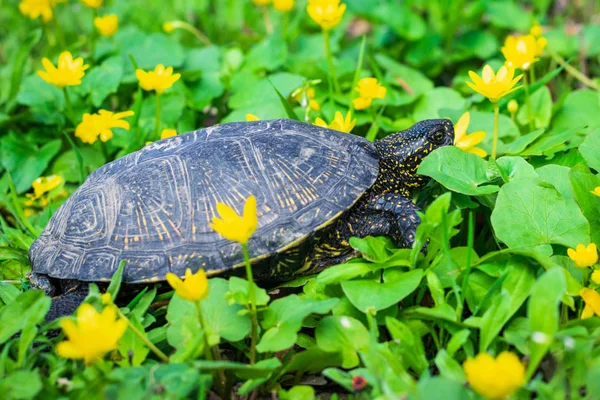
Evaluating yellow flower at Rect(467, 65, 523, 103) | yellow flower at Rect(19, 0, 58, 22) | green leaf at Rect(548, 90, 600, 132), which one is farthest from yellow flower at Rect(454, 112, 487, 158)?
yellow flower at Rect(19, 0, 58, 22)

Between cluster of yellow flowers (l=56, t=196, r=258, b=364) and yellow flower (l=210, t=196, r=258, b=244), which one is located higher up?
yellow flower (l=210, t=196, r=258, b=244)

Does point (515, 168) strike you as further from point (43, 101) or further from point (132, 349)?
point (43, 101)

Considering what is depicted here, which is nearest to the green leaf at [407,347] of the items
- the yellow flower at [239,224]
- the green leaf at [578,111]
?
the yellow flower at [239,224]

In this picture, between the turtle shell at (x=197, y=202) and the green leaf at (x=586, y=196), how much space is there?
82cm

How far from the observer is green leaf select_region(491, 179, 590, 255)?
87.7 inches

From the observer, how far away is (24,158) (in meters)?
3.51

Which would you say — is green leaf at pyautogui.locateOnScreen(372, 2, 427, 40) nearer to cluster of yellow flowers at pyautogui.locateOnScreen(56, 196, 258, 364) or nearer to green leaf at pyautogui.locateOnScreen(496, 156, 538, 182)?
green leaf at pyautogui.locateOnScreen(496, 156, 538, 182)

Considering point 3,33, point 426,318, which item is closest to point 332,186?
point 426,318

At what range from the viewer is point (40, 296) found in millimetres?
2086

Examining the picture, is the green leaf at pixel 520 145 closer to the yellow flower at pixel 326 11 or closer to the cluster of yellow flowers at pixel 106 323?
the yellow flower at pixel 326 11

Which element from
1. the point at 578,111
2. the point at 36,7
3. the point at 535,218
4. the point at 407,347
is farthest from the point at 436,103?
the point at 36,7

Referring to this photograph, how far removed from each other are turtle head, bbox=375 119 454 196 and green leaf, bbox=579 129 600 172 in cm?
56

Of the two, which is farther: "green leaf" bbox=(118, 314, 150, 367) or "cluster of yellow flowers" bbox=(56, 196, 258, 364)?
"green leaf" bbox=(118, 314, 150, 367)

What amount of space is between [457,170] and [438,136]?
0.30 meters
